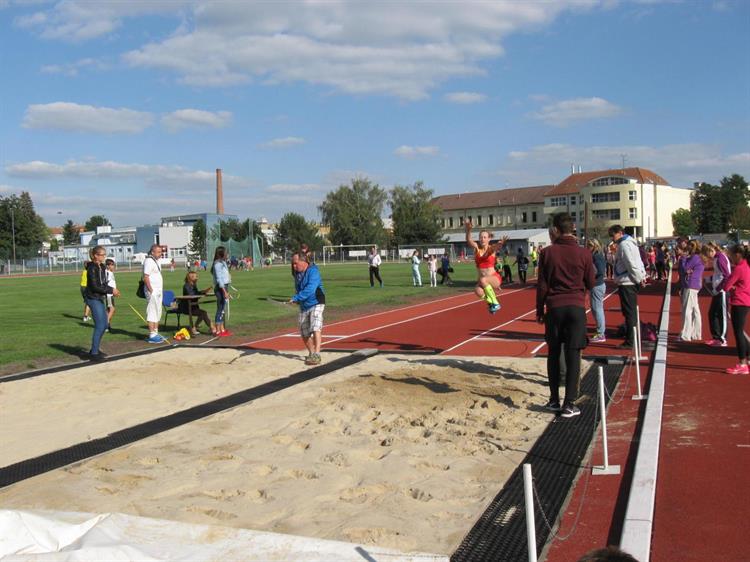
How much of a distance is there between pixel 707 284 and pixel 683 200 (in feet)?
383

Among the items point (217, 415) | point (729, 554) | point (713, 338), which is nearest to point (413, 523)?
point (729, 554)

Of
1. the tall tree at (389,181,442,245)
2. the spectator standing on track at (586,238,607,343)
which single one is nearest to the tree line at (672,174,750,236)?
the tall tree at (389,181,442,245)

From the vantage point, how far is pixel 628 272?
1170cm

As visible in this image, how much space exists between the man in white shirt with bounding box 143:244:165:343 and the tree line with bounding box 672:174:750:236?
339 ft

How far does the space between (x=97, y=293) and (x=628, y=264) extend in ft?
29.3

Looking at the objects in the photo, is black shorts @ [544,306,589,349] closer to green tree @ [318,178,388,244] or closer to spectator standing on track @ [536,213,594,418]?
spectator standing on track @ [536,213,594,418]

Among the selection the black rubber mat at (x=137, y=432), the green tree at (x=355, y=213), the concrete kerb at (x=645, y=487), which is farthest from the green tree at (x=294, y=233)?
the concrete kerb at (x=645, y=487)

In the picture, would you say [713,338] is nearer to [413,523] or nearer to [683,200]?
[413,523]

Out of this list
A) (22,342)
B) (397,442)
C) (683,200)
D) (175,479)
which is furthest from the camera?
(683,200)

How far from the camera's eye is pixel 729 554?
3.98 meters

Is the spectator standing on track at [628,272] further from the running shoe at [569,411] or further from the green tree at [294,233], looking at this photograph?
the green tree at [294,233]

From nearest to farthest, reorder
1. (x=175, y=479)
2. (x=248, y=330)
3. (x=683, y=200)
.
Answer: (x=175, y=479), (x=248, y=330), (x=683, y=200)

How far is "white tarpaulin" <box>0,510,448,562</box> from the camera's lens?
377 cm

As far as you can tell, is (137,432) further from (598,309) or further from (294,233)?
(294,233)
